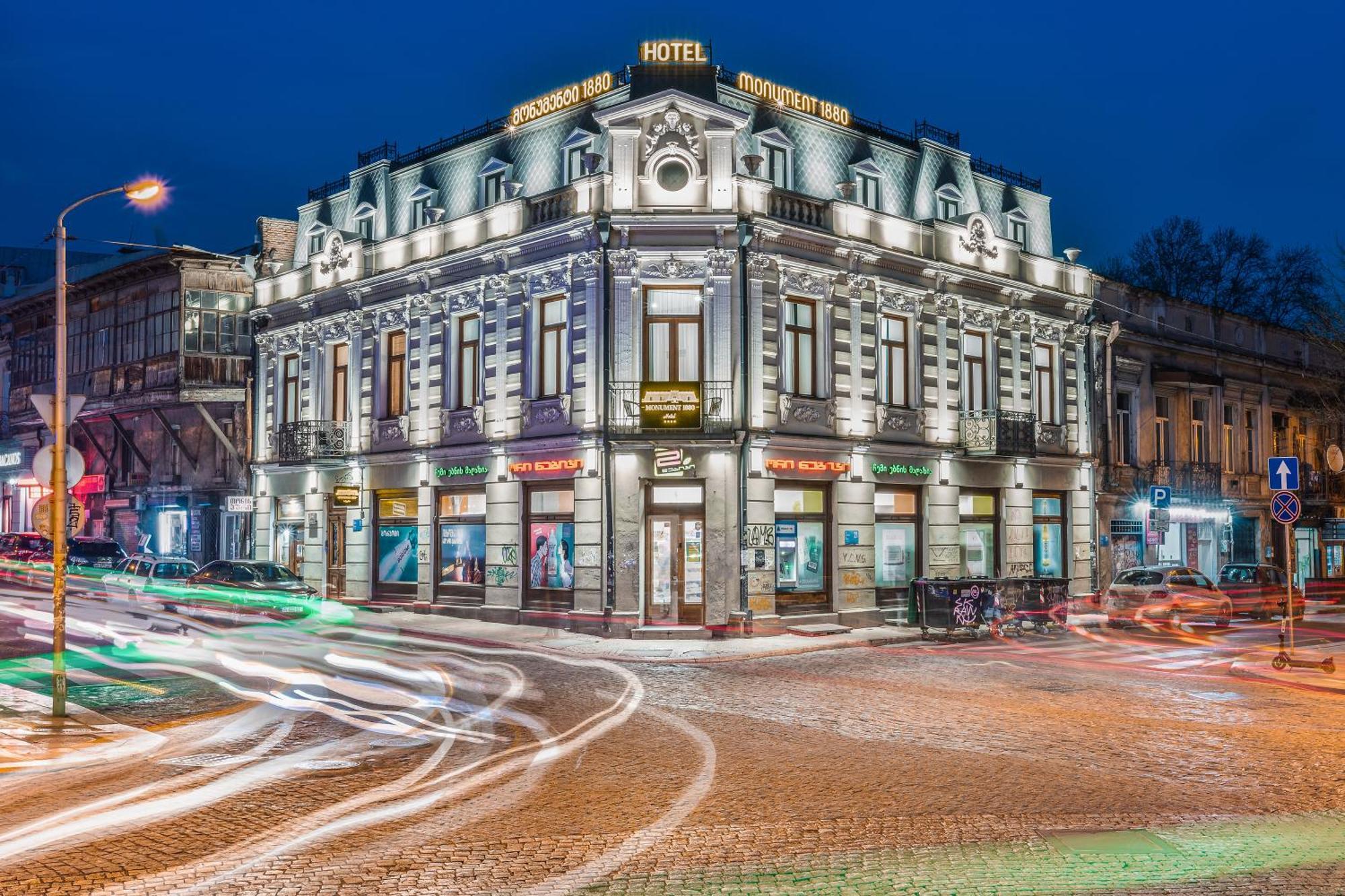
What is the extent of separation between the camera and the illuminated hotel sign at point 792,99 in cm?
2850

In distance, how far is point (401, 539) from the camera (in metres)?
31.8

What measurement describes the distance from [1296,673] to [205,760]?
657 inches

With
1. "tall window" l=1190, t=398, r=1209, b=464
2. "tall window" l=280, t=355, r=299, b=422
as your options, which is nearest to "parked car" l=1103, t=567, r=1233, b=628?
"tall window" l=1190, t=398, r=1209, b=464

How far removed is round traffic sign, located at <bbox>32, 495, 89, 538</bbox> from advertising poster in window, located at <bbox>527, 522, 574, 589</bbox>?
13050 millimetres

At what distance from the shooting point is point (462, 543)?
98.5 ft

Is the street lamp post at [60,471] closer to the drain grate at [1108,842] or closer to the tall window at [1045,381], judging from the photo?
the drain grate at [1108,842]

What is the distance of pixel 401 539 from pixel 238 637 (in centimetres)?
811

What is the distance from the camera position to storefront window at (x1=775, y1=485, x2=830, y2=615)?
26906mm

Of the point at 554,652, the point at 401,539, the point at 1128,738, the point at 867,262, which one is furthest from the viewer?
the point at 401,539

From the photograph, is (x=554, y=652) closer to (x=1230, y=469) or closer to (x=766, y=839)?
(x=766, y=839)

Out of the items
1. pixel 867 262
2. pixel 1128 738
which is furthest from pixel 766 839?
pixel 867 262

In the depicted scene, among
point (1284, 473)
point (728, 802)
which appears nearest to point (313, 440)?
point (1284, 473)

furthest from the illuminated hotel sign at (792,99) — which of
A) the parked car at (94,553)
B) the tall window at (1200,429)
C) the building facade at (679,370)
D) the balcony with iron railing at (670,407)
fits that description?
the parked car at (94,553)

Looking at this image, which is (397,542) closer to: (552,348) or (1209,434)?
(552,348)
